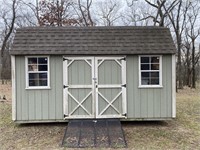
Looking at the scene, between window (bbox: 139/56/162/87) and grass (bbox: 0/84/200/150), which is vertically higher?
window (bbox: 139/56/162/87)

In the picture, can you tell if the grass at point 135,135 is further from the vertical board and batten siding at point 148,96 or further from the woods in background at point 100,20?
the woods in background at point 100,20

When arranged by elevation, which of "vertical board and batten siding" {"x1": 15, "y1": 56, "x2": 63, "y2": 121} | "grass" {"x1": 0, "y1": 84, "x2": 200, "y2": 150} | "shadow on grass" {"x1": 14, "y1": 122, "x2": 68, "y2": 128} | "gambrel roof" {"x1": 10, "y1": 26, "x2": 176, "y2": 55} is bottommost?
"grass" {"x1": 0, "y1": 84, "x2": 200, "y2": 150}

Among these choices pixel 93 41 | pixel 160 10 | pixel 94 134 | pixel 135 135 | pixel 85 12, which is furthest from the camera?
pixel 85 12

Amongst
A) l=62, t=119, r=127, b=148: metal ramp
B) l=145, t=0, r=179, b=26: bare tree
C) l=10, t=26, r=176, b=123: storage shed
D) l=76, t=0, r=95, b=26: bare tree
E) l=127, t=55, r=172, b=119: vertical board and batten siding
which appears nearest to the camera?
l=62, t=119, r=127, b=148: metal ramp

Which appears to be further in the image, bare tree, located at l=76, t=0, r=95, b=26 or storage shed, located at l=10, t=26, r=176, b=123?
bare tree, located at l=76, t=0, r=95, b=26

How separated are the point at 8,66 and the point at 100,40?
2427 centimetres

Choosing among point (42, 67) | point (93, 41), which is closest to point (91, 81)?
point (93, 41)

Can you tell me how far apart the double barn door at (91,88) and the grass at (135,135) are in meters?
0.72

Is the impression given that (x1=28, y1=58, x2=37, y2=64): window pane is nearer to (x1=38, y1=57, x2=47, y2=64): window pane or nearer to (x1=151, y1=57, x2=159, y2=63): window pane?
(x1=38, y1=57, x2=47, y2=64): window pane

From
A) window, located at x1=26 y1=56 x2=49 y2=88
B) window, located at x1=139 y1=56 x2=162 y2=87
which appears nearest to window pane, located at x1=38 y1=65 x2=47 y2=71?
window, located at x1=26 y1=56 x2=49 y2=88

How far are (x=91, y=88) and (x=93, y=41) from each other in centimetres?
159

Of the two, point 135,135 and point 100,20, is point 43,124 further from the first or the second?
point 100,20

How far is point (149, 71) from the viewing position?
8.88 m

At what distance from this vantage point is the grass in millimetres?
6750
